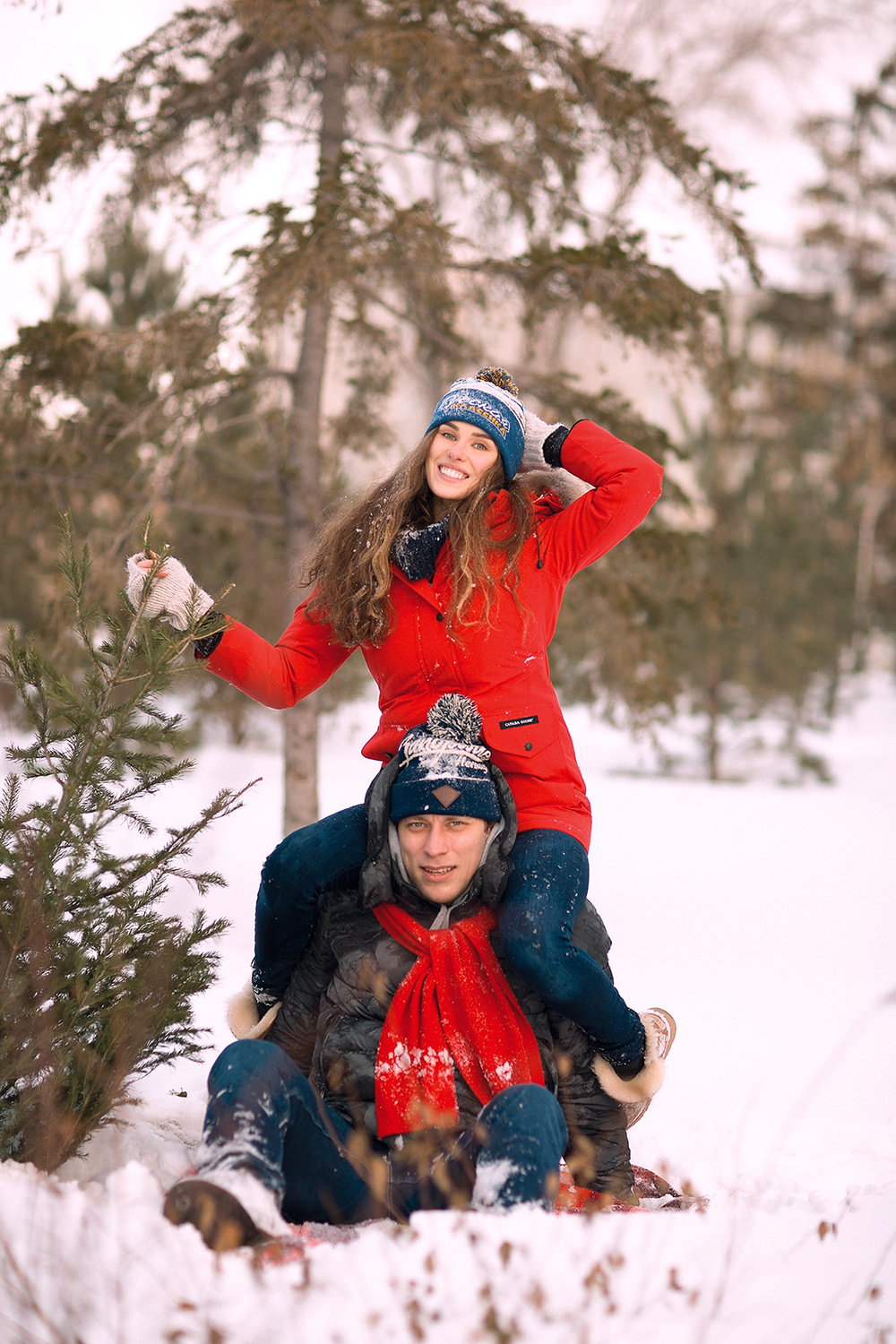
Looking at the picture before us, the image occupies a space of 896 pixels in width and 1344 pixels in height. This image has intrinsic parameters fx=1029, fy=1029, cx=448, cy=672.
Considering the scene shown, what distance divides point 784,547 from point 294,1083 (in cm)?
1111

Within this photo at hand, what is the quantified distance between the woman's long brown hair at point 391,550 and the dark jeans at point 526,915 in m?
0.58

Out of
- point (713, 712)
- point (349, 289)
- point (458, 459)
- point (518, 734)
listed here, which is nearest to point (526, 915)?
point (518, 734)

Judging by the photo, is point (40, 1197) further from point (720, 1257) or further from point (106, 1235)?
point (720, 1257)

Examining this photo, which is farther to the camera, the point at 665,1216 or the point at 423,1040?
the point at 423,1040

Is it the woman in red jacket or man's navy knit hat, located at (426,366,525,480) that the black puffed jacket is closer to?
the woman in red jacket

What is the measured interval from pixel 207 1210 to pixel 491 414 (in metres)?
2.12

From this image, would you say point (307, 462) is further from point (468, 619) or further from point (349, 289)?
point (468, 619)

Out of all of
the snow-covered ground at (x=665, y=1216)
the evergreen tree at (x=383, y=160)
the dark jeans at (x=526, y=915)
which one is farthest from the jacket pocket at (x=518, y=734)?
the evergreen tree at (x=383, y=160)

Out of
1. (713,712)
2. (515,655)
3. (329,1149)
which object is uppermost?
(713,712)

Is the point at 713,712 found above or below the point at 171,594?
above

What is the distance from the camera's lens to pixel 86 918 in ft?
7.95

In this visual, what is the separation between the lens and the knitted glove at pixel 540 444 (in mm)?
3033

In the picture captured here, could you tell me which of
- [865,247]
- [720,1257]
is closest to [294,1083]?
[720,1257]

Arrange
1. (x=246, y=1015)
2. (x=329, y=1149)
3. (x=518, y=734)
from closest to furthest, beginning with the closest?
(x=329, y=1149)
(x=518, y=734)
(x=246, y=1015)
